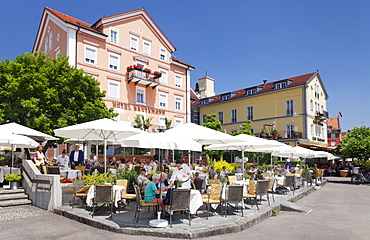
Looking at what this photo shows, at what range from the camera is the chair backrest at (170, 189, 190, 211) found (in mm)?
7605

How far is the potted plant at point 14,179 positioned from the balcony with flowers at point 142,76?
19.7 m

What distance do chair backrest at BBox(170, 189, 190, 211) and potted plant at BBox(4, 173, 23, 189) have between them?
674 centimetres

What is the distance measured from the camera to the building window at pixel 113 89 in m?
29.0

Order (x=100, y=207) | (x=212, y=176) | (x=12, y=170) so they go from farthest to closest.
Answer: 1. (x=212, y=176)
2. (x=12, y=170)
3. (x=100, y=207)

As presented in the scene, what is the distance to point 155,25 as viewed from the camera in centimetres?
3375

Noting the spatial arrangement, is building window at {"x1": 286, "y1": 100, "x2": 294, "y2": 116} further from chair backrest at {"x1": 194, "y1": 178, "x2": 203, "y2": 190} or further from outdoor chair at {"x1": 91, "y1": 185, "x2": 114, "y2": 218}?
outdoor chair at {"x1": 91, "y1": 185, "x2": 114, "y2": 218}

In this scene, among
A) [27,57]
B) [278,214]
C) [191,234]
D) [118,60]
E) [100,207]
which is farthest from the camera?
[118,60]

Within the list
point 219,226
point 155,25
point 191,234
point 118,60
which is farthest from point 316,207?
point 155,25

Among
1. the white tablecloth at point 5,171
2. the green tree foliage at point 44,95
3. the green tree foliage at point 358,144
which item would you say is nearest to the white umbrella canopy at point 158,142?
the white tablecloth at point 5,171

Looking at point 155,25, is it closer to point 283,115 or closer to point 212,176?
point 283,115

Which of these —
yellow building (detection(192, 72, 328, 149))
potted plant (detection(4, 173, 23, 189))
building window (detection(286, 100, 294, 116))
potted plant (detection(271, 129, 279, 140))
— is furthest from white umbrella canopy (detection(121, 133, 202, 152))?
building window (detection(286, 100, 294, 116))

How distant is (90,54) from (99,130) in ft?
54.5

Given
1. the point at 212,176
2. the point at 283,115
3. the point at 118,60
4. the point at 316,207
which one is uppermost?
the point at 118,60

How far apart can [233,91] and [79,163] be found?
37.5m
